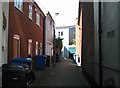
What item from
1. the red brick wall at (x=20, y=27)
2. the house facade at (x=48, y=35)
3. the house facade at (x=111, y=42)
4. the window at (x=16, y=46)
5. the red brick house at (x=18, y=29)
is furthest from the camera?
the house facade at (x=48, y=35)

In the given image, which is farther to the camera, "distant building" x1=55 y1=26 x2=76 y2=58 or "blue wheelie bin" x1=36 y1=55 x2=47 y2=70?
"distant building" x1=55 y1=26 x2=76 y2=58

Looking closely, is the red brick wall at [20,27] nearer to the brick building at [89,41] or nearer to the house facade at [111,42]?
the brick building at [89,41]

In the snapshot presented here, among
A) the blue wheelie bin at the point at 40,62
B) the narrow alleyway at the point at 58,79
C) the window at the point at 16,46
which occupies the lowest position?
the narrow alleyway at the point at 58,79

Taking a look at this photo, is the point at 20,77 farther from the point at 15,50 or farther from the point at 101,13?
the point at 15,50

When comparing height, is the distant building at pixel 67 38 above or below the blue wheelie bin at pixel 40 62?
above

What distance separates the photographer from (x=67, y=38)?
70.9m

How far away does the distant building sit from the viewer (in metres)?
→ 69.1

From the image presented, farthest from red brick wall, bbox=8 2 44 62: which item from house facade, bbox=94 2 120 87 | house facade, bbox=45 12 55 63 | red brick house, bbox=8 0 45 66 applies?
house facade, bbox=45 12 55 63

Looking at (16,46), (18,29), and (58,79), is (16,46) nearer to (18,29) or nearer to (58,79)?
(18,29)

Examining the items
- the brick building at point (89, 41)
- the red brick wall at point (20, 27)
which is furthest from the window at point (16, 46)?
the brick building at point (89, 41)

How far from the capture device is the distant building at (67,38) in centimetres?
6906

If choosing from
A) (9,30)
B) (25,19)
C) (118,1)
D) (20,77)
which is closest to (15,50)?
(9,30)

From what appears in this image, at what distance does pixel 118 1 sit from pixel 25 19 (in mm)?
13452

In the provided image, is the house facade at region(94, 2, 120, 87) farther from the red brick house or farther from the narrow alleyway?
the red brick house
